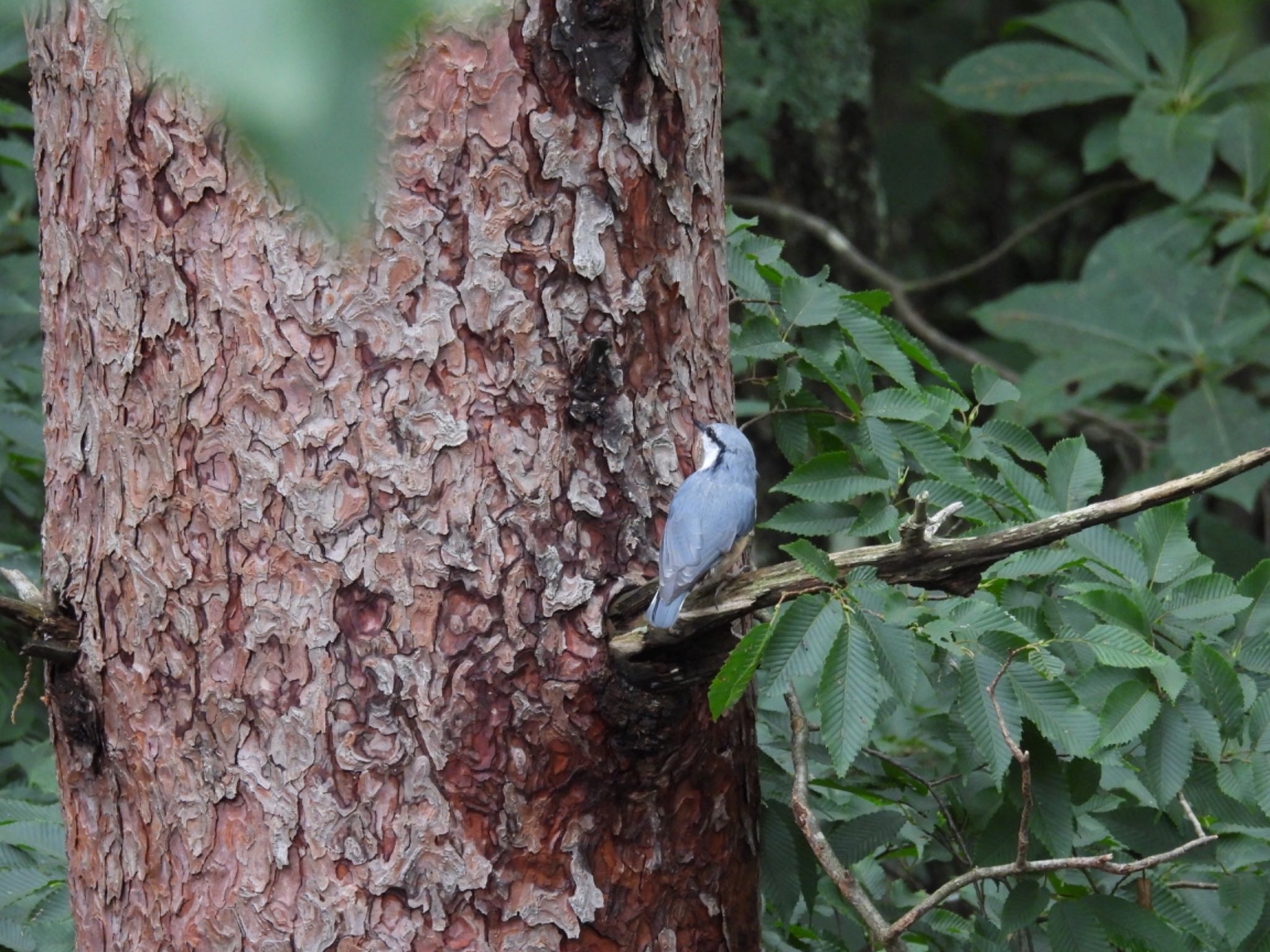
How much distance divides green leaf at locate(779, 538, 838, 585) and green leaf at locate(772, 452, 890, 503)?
0.32 metres

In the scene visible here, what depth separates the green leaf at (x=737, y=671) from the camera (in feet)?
4.65

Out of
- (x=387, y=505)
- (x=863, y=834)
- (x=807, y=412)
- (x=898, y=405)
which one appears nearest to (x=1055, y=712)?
(x=863, y=834)

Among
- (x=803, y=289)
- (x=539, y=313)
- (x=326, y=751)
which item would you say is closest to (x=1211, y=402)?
(x=803, y=289)

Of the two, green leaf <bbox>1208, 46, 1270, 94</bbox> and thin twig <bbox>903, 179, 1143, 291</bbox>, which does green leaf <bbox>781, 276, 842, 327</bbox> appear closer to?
thin twig <bbox>903, 179, 1143, 291</bbox>

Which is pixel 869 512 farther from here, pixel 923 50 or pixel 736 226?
pixel 923 50

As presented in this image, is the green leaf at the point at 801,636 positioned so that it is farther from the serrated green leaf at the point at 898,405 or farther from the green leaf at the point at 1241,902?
the green leaf at the point at 1241,902

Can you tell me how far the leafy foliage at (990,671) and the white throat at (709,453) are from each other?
0.12 metres

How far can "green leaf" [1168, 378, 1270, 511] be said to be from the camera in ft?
12.1

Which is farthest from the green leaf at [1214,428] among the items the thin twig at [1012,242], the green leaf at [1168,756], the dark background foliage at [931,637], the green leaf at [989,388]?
the green leaf at [1168,756]

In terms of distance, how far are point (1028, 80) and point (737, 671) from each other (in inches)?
135

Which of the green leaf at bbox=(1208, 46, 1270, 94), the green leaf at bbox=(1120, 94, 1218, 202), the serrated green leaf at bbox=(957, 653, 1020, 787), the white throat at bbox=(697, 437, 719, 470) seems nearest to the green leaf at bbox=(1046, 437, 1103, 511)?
the serrated green leaf at bbox=(957, 653, 1020, 787)

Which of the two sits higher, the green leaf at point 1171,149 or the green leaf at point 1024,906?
the green leaf at point 1171,149

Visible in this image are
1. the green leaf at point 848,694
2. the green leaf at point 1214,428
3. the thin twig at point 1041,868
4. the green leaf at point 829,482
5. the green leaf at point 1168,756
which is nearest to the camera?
the thin twig at point 1041,868

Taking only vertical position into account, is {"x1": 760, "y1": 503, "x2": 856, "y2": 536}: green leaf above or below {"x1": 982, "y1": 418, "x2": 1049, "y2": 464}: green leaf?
below
